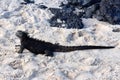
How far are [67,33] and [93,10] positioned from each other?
153cm

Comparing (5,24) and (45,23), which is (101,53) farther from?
(5,24)

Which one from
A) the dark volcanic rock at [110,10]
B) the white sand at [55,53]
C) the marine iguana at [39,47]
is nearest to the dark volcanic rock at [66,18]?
the white sand at [55,53]

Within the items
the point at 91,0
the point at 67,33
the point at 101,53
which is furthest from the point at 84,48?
the point at 91,0

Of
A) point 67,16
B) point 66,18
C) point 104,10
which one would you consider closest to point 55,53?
point 66,18

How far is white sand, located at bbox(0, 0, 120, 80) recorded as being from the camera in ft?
20.3

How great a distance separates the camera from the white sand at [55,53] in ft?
20.3

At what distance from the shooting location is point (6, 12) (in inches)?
361

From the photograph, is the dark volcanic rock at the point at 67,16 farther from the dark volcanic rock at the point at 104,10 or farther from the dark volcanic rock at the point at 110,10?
the dark volcanic rock at the point at 110,10

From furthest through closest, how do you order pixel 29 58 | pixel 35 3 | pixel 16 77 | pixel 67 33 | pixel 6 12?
pixel 35 3 < pixel 6 12 < pixel 67 33 < pixel 29 58 < pixel 16 77

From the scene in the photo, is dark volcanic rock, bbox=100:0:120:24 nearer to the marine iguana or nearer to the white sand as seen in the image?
the white sand

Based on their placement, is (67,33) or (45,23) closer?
(67,33)

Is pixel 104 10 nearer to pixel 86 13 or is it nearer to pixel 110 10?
pixel 110 10

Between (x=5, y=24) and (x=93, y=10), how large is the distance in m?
2.30

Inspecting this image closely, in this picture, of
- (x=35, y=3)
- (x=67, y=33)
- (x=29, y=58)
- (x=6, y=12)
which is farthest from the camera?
(x=35, y=3)
